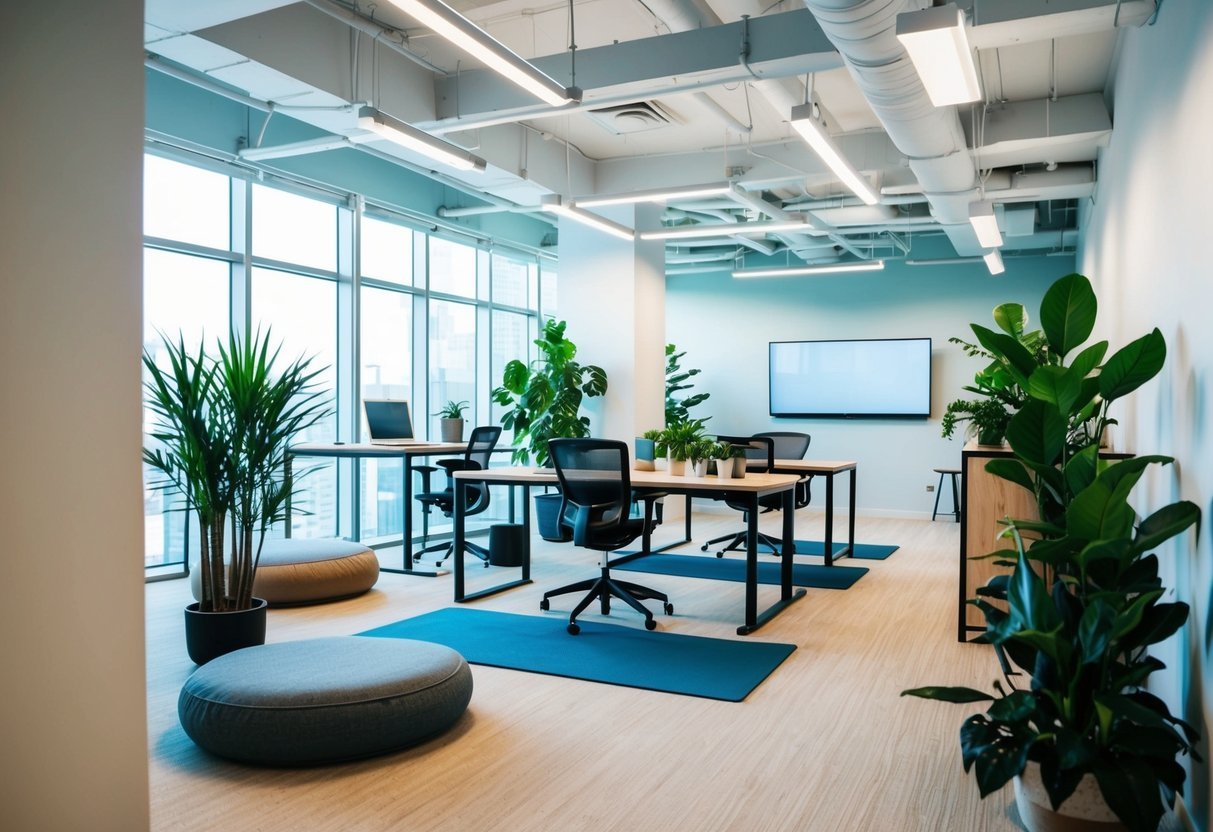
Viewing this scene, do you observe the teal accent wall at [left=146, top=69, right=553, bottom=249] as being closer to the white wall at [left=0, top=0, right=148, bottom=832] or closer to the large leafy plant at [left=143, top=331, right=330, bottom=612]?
the large leafy plant at [left=143, top=331, right=330, bottom=612]

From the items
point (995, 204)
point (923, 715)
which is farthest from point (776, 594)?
point (995, 204)

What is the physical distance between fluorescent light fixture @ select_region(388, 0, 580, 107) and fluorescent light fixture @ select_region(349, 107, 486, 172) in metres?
0.97

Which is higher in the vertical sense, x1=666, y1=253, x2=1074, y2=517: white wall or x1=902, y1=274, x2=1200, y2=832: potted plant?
x1=666, y1=253, x2=1074, y2=517: white wall

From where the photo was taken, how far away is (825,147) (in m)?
5.34

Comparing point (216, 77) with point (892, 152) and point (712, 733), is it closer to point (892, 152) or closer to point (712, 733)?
point (712, 733)

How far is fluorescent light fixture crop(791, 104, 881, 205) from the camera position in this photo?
4.79 m

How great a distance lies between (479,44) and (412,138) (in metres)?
1.41

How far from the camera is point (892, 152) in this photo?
7.43m

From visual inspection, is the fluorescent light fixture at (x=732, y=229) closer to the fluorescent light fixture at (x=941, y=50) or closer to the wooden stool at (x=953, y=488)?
the wooden stool at (x=953, y=488)

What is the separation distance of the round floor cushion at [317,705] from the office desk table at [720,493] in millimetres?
2002

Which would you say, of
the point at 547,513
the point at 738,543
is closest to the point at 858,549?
the point at 738,543

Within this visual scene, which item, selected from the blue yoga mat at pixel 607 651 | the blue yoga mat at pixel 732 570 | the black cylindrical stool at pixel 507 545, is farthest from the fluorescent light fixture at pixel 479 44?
the blue yoga mat at pixel 732 570

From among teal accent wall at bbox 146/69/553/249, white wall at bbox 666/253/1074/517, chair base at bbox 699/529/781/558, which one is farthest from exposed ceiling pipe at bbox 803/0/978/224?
teal accent wall at bbox 146/69/553/249

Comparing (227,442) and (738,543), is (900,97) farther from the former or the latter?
(738,543)
